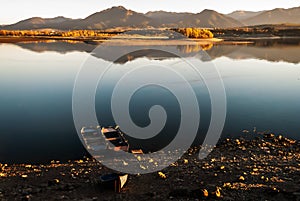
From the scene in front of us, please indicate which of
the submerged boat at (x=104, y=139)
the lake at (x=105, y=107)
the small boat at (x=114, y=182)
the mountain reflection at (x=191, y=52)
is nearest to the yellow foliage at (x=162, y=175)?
the small boat at (x=114, y=182)

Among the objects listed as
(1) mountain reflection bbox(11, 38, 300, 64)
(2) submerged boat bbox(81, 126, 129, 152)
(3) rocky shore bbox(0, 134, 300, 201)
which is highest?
(1) mountain reflection bbox(11, 38, 300, 64)

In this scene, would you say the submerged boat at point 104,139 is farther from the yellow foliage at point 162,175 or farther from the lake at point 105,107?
the yellow foliage at point 162,175

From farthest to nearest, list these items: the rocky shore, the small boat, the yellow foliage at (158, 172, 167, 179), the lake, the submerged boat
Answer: the lake, the submerged boat, the yellow foliage at (158, 172, 167, 179), the small boat, the rocky shore

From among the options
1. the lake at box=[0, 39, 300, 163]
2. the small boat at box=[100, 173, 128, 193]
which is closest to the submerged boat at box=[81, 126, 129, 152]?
the lake at box=[0, 39, 300, 163]

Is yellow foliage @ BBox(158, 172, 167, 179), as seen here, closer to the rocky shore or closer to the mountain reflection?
the rocky shore

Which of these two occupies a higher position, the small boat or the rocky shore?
the small boat

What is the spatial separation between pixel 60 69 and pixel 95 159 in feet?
139

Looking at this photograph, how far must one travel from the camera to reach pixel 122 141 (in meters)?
22.1

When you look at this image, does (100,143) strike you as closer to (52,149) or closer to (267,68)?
(52,149)

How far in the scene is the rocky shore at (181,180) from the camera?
1501cm

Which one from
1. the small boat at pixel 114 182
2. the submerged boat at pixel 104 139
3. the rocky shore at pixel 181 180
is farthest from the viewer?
the submerged boat at pixel 104 139

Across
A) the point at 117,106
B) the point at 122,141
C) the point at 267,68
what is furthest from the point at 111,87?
the point at 267,68

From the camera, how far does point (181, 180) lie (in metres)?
16.8

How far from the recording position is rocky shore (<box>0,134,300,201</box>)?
591 inches
